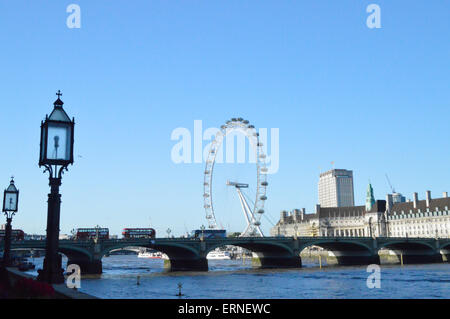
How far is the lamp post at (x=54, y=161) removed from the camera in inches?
543

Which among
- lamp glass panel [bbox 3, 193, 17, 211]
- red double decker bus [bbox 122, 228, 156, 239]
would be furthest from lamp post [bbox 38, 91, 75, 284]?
red double decker bus [bbox 122, 228, 156, 239]

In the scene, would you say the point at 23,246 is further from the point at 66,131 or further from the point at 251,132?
the point at 66,131

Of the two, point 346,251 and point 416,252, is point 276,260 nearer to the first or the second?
point 346,251

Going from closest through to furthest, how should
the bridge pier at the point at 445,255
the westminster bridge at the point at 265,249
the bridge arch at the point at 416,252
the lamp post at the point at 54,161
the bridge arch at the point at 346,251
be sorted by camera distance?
1. the lamp post at the point at 54,161
2. the westminster bridge at the point at 265,249
3. the bridge arch at the point at 346,251
4. the bridge arch at the point at 416,252
5. the bridge pier at the point at 445,255

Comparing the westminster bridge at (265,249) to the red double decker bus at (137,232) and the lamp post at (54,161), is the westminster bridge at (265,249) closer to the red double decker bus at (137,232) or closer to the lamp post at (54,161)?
the red double decker bus at (137,232)

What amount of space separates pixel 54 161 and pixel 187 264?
89.5 metres

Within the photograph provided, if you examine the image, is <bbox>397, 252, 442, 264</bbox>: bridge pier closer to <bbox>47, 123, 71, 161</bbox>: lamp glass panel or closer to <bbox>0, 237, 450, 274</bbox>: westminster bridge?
<bbox>0, 237, 450, 274</bbox>: westminster bridge

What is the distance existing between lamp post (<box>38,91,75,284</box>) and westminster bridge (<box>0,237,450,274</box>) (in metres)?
69.3

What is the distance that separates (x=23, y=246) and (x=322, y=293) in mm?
49130

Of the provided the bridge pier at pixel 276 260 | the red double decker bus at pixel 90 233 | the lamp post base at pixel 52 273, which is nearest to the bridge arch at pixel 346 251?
the bridge pier at pixel 276 260
